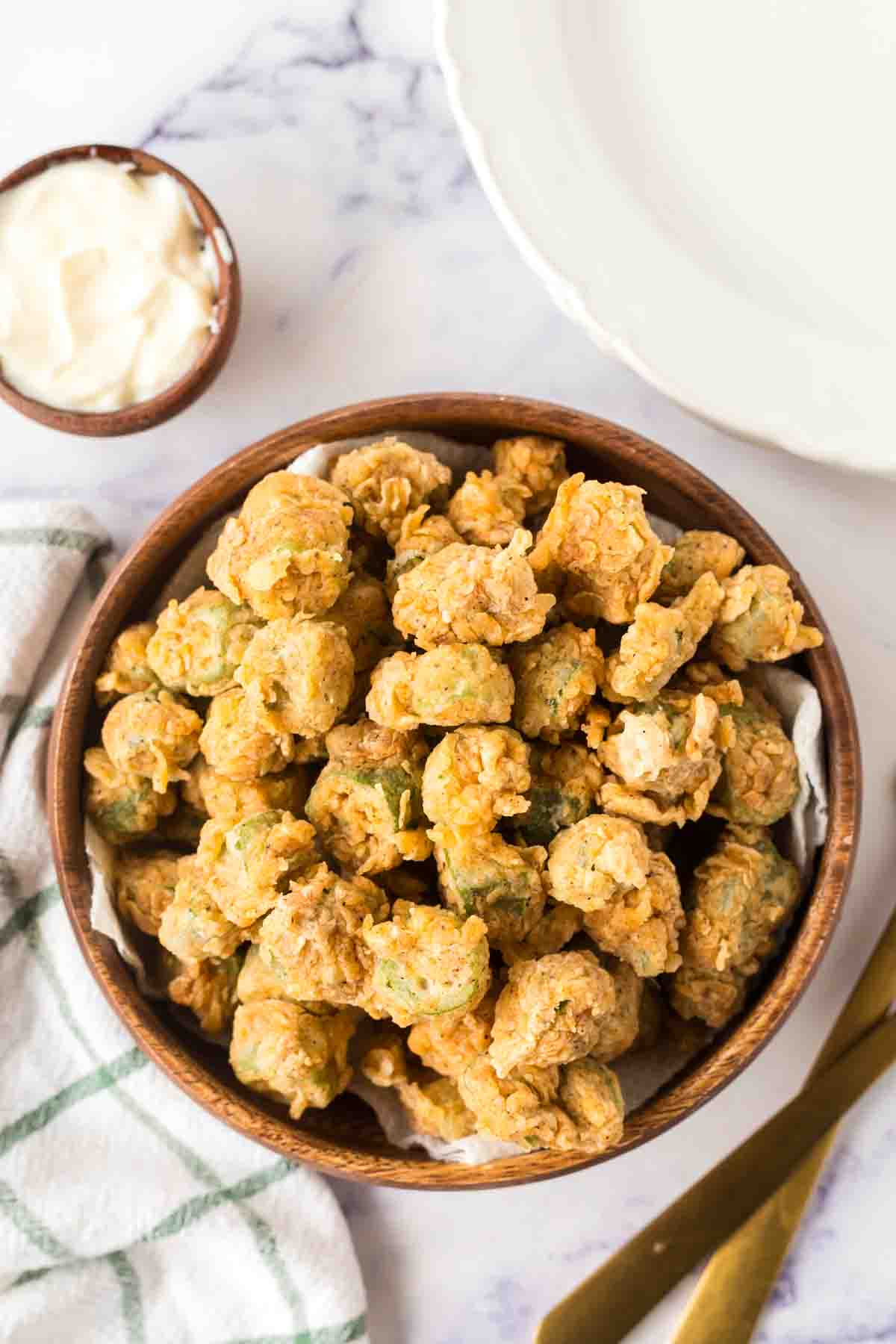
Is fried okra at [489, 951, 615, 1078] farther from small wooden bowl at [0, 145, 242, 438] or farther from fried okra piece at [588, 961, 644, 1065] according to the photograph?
small wooden bowl at [0, 145, 242, 438]

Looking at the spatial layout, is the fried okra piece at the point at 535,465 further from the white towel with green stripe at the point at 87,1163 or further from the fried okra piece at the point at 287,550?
the white towel with green stripe at the point at 87,1163

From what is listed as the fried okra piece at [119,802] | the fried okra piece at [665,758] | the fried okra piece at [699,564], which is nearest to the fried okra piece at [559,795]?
the fried okra piece at [665,758]

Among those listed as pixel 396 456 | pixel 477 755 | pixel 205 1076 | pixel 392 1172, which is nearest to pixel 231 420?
pixel 396 456

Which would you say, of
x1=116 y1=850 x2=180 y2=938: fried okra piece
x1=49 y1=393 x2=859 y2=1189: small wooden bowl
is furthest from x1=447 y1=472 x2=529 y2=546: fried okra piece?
x1=116 y1=850 x2=180 y2=938: fried okra piece

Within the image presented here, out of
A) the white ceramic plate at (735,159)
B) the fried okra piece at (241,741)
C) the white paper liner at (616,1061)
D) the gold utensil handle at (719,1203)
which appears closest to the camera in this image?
the fried okra piece at (241,741)

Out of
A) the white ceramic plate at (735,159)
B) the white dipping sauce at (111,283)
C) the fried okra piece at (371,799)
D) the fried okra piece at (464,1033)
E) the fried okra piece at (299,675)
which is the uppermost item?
the white ceramic plate at (735,159)

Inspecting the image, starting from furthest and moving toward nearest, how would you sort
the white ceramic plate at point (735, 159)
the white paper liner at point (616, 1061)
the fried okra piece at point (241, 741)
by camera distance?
the white ceramic plate at point (735, 159)
the white paper liner at point (616, 1061)
the fried okra piece at point (241, 741)
